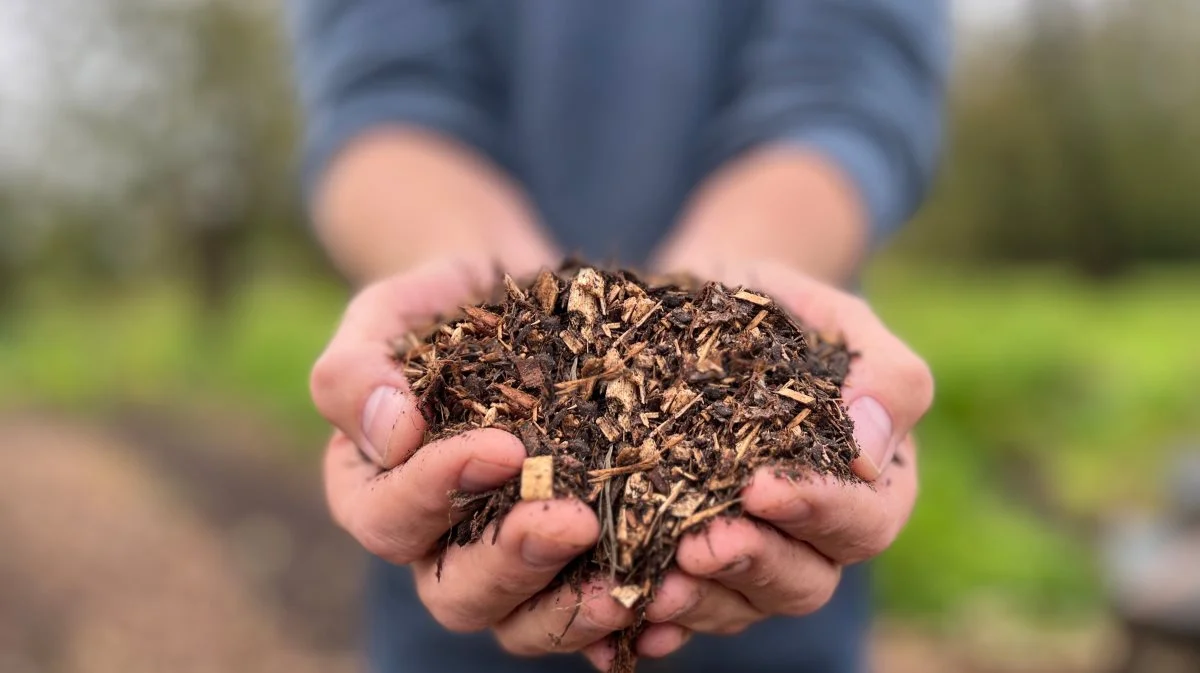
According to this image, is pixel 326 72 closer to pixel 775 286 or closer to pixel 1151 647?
pixel 775 286

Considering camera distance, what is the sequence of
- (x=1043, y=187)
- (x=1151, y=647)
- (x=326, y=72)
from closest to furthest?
(x=326, y=72)
(x=1151, y=647)
(x=1043, y=187)

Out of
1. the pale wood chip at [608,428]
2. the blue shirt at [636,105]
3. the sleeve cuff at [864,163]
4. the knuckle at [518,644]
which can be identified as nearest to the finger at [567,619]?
the knuckle at [518,644]

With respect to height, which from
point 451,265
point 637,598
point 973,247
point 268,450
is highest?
point 973,247

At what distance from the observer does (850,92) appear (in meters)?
2.52

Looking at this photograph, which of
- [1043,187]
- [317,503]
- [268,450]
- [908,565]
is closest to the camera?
[908,565]

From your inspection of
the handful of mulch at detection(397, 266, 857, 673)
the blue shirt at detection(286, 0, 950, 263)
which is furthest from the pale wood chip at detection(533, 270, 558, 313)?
the blue shirt at detection(286, 0, 950, 263)

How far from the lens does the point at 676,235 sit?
2.57 m

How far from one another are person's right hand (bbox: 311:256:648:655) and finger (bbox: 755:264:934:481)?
47cm

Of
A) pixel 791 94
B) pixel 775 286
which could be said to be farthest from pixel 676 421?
pixel 791 94

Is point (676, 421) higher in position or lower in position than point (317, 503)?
lower

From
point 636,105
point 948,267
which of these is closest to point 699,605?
point 636,105

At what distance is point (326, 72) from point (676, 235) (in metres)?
1.12

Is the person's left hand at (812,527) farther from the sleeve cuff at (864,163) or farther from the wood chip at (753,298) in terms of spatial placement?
the sleeve cuff at (864,163)

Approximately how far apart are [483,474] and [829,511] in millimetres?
484
